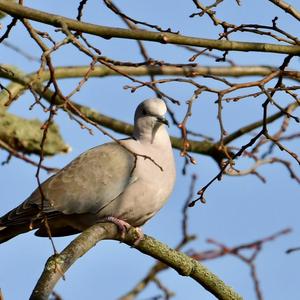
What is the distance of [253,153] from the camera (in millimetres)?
5508

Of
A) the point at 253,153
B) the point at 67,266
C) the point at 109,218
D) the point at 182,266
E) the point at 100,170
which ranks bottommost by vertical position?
the point at 67,266

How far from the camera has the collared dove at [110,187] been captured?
421 cm

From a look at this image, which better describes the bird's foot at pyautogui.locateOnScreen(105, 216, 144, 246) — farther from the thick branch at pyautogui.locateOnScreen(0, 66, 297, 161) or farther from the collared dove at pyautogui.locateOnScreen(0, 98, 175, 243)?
the thick branch at pyautogui.locateOnScreen(0, 66, 297, 161)

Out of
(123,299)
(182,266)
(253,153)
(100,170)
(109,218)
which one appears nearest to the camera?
(182,266)

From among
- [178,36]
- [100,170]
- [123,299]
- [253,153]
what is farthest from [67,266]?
[253,153]

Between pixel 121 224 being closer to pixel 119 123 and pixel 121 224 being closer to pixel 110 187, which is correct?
pixel 110 187

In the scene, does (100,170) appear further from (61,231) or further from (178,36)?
(178,36)

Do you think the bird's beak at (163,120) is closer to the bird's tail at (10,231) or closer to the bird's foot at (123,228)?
the bird's foot at (123,228)

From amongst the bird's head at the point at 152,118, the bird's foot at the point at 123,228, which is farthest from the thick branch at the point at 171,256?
the bird's head at the point at 152,118

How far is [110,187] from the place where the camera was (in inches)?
171

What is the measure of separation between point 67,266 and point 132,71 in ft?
8.85

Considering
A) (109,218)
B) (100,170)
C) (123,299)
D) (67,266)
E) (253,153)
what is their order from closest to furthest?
(67,266)
(109,218)
(100,170)
(123,299)
(253,153)

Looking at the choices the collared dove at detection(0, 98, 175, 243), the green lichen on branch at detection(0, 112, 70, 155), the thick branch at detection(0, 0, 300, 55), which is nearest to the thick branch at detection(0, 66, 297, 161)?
the green lichen on branch at detection(0, 112, 70, 155)

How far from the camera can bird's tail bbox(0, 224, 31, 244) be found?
429 cm
